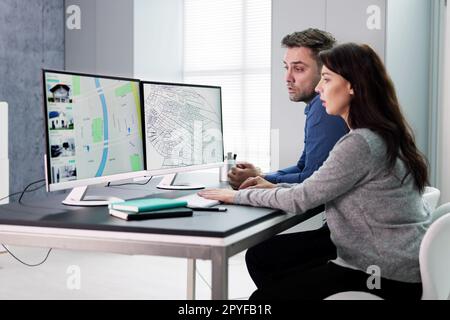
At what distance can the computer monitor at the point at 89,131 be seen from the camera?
183 centimetres

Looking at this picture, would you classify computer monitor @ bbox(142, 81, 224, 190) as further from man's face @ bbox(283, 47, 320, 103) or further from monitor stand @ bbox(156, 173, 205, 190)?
man's face @ bbox(283, 47, 320, 103)

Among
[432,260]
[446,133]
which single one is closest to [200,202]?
[432,260]

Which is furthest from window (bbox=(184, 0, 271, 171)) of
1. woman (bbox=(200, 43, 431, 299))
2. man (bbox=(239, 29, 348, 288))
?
woman (bbox=(200, 43, 431, 299))

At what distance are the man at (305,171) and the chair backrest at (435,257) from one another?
66cm

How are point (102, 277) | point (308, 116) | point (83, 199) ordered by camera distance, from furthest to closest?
point (102, 277)
point (308, 116)
point (83, 199)

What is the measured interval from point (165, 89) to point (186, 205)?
741mm

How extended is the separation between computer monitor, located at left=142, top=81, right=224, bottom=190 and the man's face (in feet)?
1.21

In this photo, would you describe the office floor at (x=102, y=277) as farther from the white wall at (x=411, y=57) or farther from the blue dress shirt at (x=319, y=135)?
the white wall at (x=411, y=57)

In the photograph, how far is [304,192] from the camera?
175 centimetres

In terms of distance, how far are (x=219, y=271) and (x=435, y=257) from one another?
2.01 ft

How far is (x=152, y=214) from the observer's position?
166cm

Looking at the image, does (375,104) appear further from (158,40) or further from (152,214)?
(158,40)
